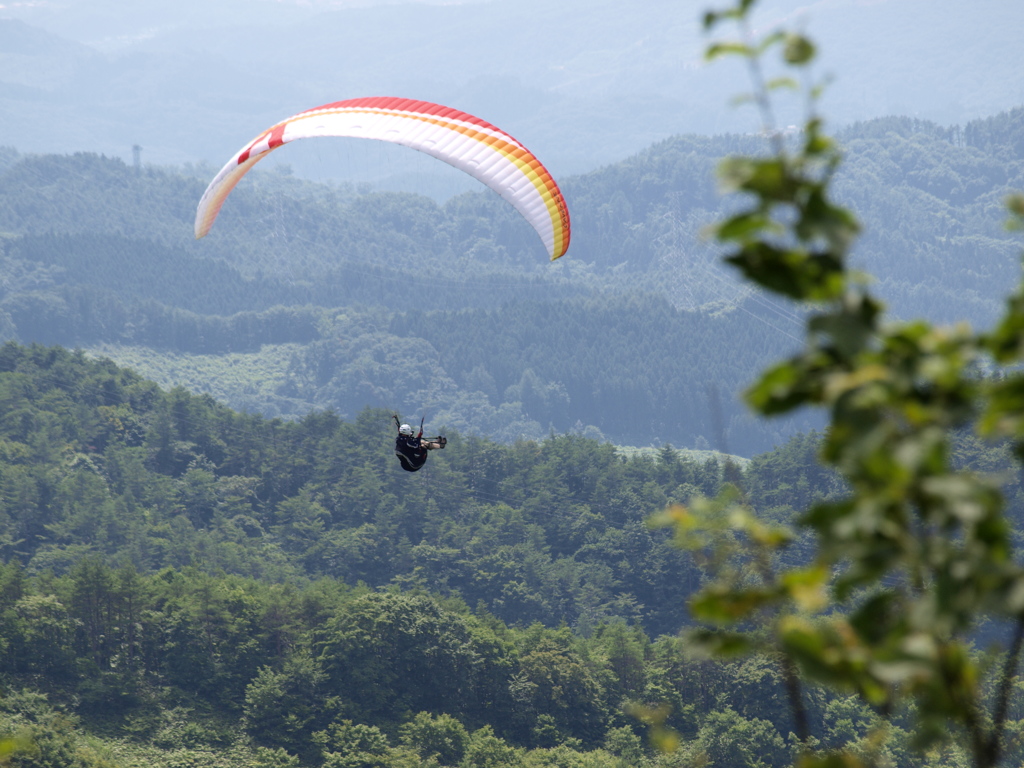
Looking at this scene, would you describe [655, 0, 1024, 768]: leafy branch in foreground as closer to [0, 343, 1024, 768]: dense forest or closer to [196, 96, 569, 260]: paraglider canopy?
[0, 343, 1024, 768]: dense forest

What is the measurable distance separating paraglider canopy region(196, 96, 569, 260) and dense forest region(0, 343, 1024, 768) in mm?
18158

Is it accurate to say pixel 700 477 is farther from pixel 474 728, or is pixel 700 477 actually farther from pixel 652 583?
pixel 474 728

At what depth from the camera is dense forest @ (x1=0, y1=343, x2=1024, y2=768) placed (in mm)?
69688

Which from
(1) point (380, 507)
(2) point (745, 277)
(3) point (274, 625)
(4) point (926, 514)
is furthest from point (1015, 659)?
(1) point (380, 507)

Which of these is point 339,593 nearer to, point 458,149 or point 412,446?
point 458,149

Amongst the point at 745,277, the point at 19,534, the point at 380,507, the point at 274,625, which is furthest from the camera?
→ the point at 380,507

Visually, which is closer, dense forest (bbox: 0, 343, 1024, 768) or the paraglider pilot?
the paraglider pilot

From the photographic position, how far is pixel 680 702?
7700cm

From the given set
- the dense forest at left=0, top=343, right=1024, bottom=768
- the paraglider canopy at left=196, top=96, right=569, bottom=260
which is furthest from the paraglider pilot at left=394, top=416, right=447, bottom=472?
the dense forest at left=0, top=343, right=1024, bottom=768

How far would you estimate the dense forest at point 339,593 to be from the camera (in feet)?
229

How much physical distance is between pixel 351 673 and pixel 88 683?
51.6 feet

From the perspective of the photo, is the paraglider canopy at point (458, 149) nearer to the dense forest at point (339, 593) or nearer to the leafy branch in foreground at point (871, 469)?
the dense forest at point (339, 593)

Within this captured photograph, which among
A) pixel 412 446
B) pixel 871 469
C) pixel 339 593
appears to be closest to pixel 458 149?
pixel 412 446

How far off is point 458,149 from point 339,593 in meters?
66.0
